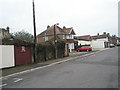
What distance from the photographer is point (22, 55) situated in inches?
661

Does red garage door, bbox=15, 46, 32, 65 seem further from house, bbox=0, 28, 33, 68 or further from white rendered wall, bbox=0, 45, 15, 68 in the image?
white rendered wall, bbox=0, 45, 15, 68

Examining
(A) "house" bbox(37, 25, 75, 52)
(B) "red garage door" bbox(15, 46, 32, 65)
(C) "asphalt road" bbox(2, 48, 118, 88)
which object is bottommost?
(C) "asphalt road" bbox(2, 48, 118, 88)

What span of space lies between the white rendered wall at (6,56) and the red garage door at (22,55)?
2.52 ft

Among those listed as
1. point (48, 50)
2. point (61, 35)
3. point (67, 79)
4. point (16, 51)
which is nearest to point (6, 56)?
point (16, 51)

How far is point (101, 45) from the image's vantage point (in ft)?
255

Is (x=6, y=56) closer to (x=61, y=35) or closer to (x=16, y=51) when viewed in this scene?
(x=16, y=51)

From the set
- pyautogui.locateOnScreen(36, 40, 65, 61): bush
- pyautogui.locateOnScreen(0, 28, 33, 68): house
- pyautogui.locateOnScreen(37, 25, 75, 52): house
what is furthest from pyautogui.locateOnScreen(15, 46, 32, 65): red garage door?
pyautogui.locateOnScreen(37, 25, 75, 52): house

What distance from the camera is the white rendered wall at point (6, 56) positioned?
1375 centimetres

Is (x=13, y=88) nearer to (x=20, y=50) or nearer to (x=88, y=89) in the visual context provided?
(x=88, y=89)

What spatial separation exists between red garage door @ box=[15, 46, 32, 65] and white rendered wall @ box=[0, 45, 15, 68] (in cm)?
77

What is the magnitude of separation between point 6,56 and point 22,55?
2.65 meters

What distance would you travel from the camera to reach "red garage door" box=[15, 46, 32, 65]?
52.2 ft

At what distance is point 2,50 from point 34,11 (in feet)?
20.7

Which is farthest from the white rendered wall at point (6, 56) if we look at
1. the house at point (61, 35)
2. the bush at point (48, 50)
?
the house at point (61, 35)
